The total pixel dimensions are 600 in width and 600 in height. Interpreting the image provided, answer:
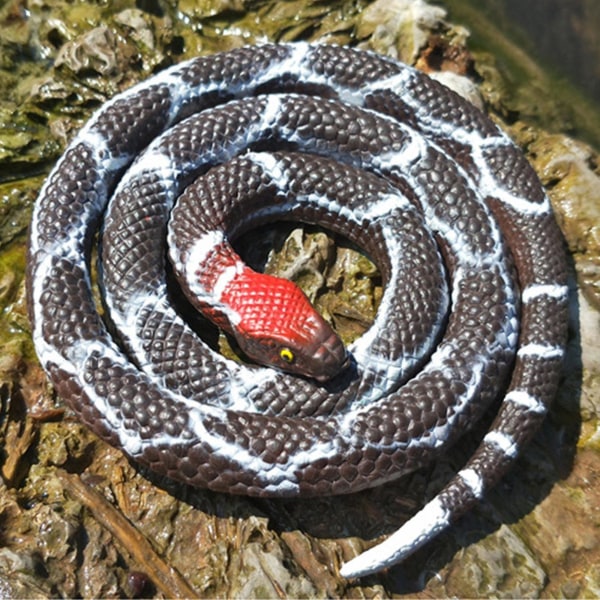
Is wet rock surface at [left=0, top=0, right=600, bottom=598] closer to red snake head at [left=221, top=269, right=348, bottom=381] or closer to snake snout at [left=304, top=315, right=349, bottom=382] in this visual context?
red snake head at [left=221, top=269, right=348, bottom=381]

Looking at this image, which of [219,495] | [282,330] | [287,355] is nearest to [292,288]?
[282,330]

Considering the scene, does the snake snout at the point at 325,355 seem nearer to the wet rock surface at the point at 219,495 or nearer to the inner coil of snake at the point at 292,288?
the inner coil of snake at the point at 292,288

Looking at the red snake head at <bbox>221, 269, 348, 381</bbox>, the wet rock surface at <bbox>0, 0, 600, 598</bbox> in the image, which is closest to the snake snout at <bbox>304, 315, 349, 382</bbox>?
the red snake head at <bbox>221, 269, 348, 381</bbox>

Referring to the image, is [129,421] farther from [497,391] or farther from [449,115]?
[449,115]

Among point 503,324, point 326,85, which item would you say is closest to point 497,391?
point 503,324

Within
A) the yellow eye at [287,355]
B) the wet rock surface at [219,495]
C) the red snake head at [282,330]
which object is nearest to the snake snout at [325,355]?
the red snake head at [282,330]
